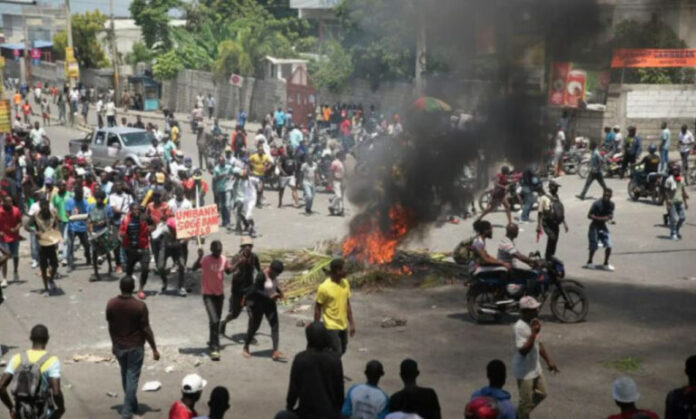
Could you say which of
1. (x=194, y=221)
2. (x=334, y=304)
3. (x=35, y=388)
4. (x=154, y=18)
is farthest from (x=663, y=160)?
(x=154, y=18)

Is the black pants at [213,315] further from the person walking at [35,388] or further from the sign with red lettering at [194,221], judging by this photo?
the person walking at [35,388]

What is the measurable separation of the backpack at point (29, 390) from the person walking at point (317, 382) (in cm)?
203

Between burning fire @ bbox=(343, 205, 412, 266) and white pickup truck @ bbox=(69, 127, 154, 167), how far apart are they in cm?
1369

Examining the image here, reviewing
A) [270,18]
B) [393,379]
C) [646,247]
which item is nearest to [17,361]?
[393,379]

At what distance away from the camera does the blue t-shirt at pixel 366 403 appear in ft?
22.4

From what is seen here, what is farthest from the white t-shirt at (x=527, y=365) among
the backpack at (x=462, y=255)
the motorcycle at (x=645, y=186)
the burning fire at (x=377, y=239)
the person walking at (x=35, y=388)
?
the motorcycle at (x=645, y=186)

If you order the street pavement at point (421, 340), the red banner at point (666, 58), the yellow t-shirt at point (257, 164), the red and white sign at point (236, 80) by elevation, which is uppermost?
the red banner at point (666, 58)

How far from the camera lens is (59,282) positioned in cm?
1540

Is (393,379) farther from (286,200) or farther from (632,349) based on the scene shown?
(286,200)

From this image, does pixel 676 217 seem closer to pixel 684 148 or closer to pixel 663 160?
pixel 684 148

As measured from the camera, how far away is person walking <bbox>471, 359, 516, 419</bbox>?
6697 millimetres

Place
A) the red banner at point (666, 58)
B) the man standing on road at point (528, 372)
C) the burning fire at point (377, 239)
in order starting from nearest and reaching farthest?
the man standing on road at point (528, 372)
the burning fire at point (377, 239)
the red banner at point (666, 58)

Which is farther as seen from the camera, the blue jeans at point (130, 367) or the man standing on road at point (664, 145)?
the man standing on road at point (664, 145)

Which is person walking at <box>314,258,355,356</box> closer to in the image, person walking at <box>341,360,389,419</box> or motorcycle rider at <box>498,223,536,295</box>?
person walking at <box>341,360,389,419</box>
